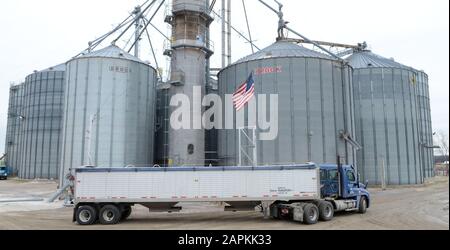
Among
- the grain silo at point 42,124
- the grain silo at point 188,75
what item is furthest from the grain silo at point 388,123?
the grain silo at point 42,124

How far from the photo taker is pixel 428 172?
166 feet

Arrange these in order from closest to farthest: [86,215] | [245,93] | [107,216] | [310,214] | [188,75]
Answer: [310,214], [86,215], [107,216], [245,93], [188,75]

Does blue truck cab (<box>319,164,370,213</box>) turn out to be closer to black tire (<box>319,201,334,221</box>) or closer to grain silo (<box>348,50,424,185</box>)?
black tire (<box>319,201,334,221</box>)

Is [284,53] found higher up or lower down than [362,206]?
higher up

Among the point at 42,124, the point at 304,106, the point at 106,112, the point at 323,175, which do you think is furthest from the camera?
the point at 42,124

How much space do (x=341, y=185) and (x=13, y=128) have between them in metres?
69.2

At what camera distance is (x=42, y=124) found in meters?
59.1

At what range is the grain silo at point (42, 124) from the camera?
2242 inches

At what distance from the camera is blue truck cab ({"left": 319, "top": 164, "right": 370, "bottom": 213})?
68.2 ft

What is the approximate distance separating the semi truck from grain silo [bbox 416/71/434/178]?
3553cm

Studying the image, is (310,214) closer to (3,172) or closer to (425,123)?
(425,123)

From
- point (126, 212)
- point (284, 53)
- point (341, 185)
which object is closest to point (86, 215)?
point (126, 212)

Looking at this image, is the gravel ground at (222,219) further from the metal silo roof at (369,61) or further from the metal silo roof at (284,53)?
the metal silo roof at (369,61)
